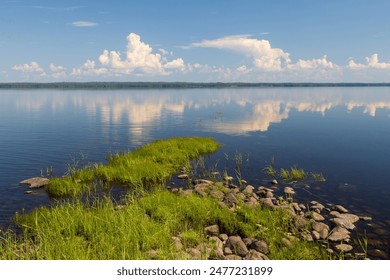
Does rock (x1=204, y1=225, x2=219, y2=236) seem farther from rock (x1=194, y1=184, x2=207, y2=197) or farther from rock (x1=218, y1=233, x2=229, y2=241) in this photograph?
rock (x1=194, y1=184, x2=207, y2=197)

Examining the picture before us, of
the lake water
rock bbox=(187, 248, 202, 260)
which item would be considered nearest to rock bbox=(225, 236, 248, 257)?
rock bbox=(187, 248, 202, 260)

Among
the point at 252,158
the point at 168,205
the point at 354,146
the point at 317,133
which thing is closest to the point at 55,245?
the point at 168,205

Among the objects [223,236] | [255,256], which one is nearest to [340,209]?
[223,236]

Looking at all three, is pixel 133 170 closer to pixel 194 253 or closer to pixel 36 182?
pixel 36 182

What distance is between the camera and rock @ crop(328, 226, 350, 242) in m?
16.2

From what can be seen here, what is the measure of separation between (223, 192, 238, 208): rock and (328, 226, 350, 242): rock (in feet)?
18.5

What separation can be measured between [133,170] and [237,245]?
14281 millimetres

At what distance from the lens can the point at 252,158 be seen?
113 feet

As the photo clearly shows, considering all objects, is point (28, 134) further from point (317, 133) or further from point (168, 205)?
point (317, 133)

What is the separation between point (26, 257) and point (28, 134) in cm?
4321

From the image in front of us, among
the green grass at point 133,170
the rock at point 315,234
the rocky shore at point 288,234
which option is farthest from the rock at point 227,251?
the green grass at point 133,170

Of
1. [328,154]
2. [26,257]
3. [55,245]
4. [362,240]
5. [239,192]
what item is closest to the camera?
[26,257]

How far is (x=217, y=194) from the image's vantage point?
827 inches

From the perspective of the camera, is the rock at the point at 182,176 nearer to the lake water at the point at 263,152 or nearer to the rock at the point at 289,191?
the lake water at the point at 263,152
